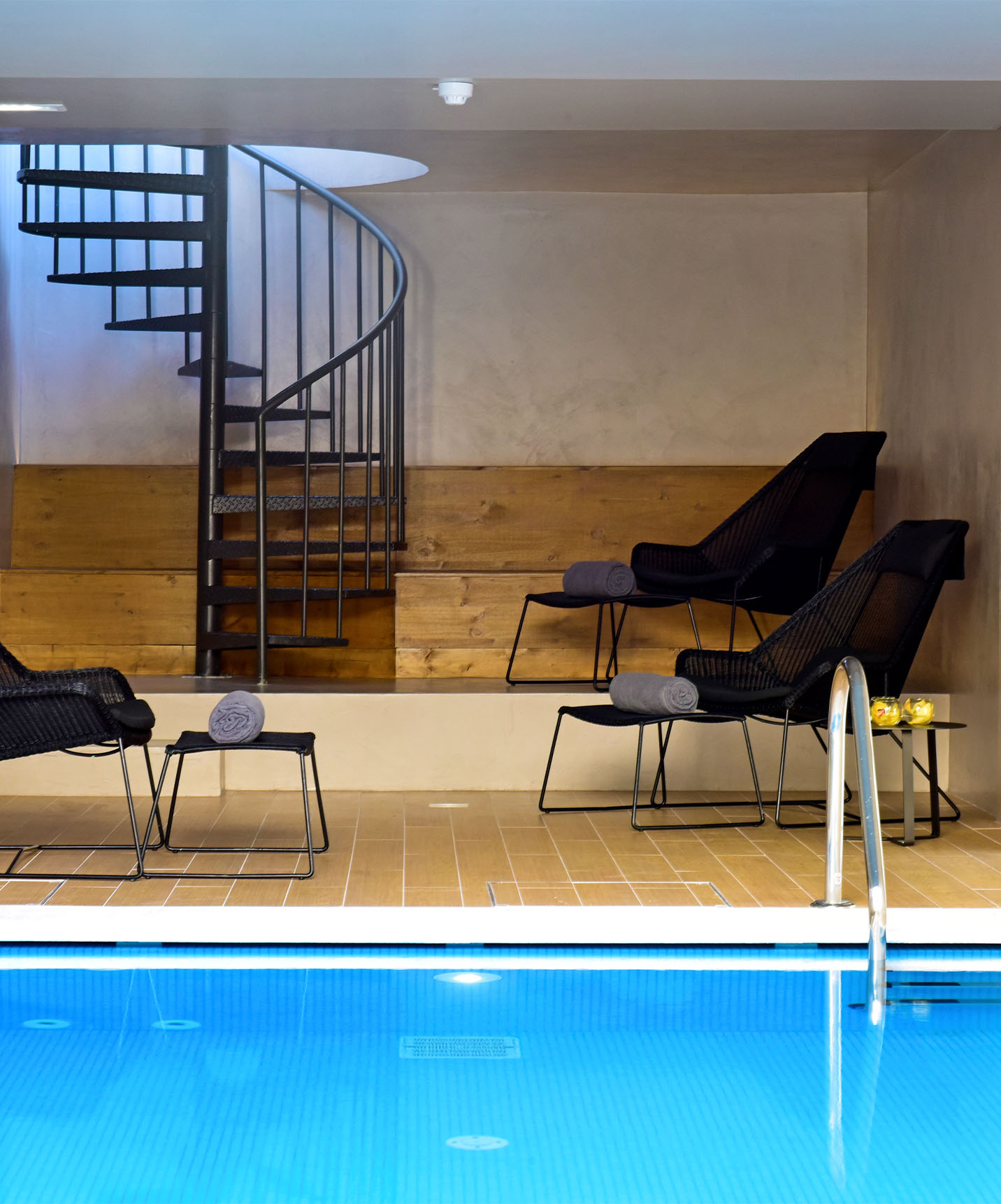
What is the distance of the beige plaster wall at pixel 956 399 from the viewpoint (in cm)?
503

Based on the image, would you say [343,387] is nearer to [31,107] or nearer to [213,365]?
[213,365]

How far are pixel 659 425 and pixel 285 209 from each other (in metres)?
2.32

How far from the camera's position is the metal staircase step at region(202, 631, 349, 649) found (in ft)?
18.9

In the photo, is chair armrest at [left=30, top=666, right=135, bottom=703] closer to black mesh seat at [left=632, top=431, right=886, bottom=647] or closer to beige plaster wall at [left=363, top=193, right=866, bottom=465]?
black mesh seat at [left=632, top=431, right=886, bottom=647]

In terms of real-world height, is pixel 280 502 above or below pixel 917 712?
above

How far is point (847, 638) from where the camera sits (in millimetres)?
4875

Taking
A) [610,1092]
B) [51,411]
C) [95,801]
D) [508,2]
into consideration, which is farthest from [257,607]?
[610,1092]

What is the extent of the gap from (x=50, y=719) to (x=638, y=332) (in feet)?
14.5

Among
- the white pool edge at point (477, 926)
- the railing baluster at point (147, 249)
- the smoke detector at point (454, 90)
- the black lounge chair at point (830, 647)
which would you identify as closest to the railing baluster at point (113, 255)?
the railing baluster at point (147, 249)

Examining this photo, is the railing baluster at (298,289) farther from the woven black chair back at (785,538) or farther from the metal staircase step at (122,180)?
the woven black chair back at (785,538)

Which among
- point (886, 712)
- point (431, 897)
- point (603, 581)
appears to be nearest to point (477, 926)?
point (431, 897)

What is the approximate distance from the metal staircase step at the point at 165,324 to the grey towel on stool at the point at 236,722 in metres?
2.99

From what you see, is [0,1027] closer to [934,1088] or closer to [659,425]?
[934,1088]

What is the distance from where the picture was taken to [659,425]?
24.1 ft
